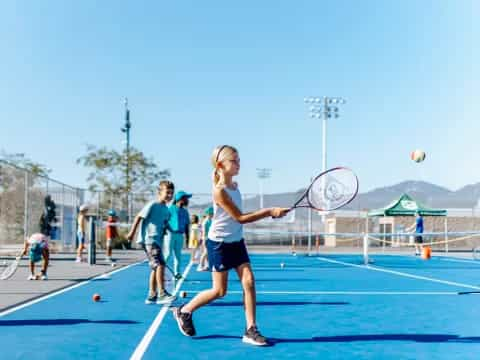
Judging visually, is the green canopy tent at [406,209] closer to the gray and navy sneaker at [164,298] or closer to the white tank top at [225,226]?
the gray and navy sneaker at [164,298]

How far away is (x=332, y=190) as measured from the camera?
679cm

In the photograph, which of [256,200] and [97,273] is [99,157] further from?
[97,273]

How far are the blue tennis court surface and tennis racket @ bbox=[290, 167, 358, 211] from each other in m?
1.32

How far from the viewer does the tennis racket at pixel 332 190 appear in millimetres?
6570

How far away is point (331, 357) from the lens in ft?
17.3

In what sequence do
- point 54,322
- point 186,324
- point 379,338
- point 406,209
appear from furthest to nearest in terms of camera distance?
point 406,209 < point 54,322 < point 379,338 < point 186,324

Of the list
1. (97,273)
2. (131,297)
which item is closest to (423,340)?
(131,297)

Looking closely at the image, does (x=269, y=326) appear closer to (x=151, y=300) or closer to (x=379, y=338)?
(x=379, y=338)

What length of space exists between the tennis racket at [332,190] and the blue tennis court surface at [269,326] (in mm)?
1316

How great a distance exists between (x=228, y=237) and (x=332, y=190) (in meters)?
1.54

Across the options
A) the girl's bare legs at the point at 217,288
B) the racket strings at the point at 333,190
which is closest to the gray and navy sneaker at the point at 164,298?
the girl's bare legs at the point at 217,288

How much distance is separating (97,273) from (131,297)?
16.1 feet

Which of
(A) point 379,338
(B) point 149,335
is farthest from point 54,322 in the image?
(A) point 379,338

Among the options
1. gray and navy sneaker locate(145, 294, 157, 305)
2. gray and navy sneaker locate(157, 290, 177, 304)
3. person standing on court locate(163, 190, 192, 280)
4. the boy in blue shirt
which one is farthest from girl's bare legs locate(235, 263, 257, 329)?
person standing on court locate(163, 190, 192, 280)
